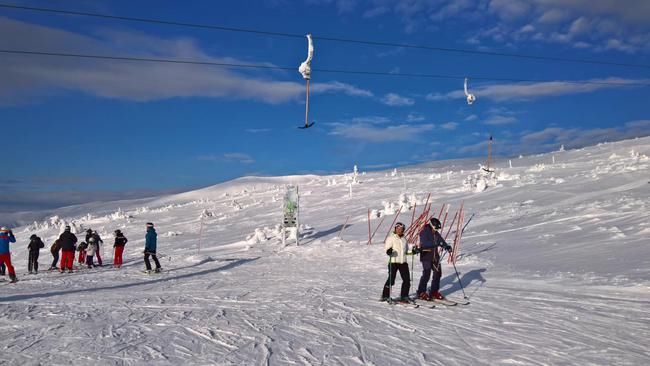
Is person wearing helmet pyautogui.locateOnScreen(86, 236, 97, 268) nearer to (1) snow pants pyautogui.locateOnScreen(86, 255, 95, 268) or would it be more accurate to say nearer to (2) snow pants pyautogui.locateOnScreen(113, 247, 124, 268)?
(1) snow pants pyautogui.locateOnScreen(86, 255, 95, 268)

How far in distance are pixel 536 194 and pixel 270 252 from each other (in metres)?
17.4

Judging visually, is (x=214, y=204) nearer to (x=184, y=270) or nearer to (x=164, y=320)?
(x=184, y=270)

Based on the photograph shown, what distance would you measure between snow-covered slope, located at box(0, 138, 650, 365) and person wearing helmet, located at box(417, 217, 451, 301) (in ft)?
2.43

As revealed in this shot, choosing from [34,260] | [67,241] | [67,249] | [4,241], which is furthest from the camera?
[34,260]

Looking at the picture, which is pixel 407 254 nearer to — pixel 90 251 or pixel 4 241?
pixel 4 241

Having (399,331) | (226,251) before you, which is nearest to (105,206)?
(226,251)

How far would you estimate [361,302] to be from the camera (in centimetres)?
1115

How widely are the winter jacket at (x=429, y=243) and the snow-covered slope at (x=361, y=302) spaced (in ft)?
4.02

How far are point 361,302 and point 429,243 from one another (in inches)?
82.8

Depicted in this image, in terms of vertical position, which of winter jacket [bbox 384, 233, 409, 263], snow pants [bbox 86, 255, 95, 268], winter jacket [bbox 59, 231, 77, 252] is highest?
winter jacket [bbox 384, 233, 409, 263]

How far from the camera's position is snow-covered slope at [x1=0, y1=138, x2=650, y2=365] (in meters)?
7.12

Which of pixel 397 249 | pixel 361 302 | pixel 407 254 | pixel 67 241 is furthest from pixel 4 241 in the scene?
pixel 407 254

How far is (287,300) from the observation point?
452 inches

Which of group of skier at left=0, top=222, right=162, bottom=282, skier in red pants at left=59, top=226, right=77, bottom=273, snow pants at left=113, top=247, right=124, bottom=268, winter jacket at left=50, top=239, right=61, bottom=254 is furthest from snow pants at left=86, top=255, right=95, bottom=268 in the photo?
skier in red pants at left=59, top=226, right=77, bottom=273
